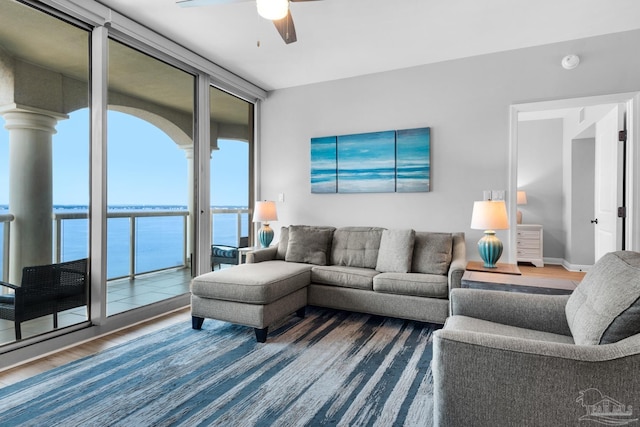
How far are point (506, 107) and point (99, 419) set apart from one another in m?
4.11

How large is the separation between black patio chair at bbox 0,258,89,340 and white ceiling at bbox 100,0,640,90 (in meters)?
2.13

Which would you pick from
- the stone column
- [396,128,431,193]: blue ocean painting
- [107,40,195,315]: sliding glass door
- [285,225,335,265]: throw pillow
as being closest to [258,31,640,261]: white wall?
[396,128,431,193]: blue ocean painting

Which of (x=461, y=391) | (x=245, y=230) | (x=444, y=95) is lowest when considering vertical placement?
(x=461, y=391)

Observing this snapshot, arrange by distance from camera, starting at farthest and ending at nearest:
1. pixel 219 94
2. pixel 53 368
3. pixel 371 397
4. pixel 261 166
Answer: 1. pixel 261 166
2. pixel 219 94
3. pixel 53 368
4. pixel 371 397

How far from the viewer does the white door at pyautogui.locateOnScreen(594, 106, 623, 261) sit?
10.8 ft

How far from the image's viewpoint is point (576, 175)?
520 cm

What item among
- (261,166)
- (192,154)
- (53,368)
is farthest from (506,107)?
(53,368)

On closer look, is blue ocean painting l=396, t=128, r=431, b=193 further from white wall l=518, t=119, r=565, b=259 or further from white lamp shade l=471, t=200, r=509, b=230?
white wall l=518, t=119, r=565, b=259

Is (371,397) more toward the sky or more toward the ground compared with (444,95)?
more toward the ground

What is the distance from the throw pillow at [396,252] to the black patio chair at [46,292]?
2.62 m

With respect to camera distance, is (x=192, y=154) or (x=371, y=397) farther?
(x=192, y=154)

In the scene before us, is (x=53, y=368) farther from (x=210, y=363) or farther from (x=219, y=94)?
(x=219, y=94)

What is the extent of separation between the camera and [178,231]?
3.81 m

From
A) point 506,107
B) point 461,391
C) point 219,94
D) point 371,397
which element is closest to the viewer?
point 461,391
